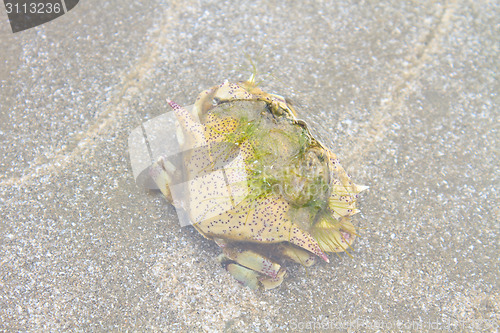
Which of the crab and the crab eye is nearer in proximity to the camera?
the crab

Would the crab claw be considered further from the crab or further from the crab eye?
the crab eye

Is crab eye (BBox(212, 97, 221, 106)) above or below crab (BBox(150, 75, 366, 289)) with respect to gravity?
above

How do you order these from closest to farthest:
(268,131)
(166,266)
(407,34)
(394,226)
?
(268,131)
(166,266)
(394,226)
(407,34)

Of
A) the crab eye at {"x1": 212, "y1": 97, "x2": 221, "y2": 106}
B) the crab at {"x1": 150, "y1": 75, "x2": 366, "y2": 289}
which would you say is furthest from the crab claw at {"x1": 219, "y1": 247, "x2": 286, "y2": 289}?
the crab eye at {"x1": 212, "y1": 97, "x2": 221, "y2": 106}

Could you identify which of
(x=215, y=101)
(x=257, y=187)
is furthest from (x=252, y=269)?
(x=215, y=101)

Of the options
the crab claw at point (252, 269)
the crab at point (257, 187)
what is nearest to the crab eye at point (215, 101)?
the crab at point (257, 187)

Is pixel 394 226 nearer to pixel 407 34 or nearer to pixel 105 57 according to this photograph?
pixel 407 34

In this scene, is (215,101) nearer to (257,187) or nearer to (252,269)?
(257,187)

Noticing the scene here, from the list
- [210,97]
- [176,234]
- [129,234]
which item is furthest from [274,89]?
[129,234]
